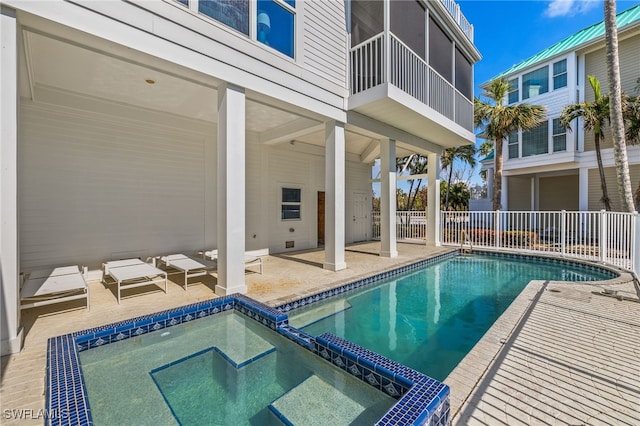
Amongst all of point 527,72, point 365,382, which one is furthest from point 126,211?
point 527,72

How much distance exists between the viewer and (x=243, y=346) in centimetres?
349

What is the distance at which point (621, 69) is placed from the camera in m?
13.0

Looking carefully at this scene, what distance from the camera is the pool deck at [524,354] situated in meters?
2.17

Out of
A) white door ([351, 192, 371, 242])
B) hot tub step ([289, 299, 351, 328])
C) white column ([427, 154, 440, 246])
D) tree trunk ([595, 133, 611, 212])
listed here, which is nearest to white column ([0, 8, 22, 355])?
hot tub step ([289, 299, 351, 328])

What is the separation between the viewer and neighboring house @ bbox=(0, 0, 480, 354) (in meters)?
3.57

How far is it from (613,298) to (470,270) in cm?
344

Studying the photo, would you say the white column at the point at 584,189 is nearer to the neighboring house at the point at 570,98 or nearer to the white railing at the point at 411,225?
the neighboring house at the point at 570,98

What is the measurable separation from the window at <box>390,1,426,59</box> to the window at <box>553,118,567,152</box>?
11019 mm

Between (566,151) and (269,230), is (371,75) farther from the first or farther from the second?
(566,151)

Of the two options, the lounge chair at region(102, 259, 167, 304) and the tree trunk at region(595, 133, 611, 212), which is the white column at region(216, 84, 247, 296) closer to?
the lounge chair at region(102, 259, 167, 304)

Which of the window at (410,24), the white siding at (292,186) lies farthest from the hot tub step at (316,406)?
the window at (410,24)

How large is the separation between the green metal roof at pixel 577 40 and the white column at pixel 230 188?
1730 cm

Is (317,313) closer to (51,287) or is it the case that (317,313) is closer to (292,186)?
(51,287)

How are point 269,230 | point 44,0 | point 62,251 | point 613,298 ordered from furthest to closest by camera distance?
point 269,230
point 62,251
point 613,298
point 44,0
